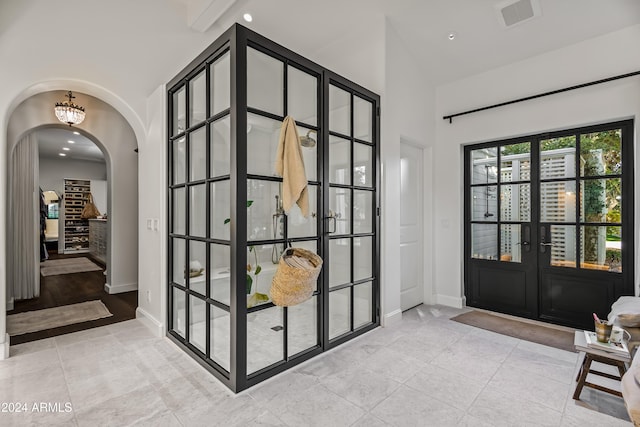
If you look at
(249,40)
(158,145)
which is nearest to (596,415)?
(249,40)

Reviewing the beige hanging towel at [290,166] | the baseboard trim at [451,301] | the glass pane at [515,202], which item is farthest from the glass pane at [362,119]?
the baseboard trim at [451,301]

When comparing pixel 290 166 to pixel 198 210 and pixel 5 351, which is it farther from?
pixel 5 351

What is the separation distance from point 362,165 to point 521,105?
2014mm

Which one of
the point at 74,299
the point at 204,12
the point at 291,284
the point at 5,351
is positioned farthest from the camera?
the point at 74,299

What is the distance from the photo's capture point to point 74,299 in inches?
169

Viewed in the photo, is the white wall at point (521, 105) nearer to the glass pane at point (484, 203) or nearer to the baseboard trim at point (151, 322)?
the glass pane at point (484, 203)

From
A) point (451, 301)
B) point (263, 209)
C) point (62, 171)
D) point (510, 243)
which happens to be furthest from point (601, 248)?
point (62, 171)

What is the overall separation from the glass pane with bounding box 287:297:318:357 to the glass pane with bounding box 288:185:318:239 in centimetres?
58

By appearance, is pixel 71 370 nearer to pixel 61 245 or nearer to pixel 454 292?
pixel 454 292

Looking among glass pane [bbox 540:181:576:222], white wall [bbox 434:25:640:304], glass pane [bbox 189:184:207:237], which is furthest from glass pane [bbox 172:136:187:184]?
glass pane [bbox 540:181:576:222]

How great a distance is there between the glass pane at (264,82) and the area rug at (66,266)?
6312 millimetres

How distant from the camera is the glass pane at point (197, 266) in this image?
8.02ft

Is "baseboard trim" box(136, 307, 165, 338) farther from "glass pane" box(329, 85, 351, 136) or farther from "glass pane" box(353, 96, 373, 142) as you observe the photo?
"glass pane" box(353, 96, 373, 142)

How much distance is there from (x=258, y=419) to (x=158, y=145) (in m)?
2.59
